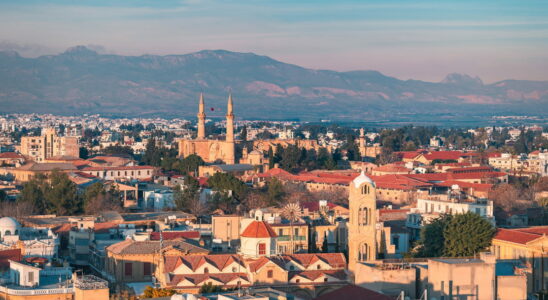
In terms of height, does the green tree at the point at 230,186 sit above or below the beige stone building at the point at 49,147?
below

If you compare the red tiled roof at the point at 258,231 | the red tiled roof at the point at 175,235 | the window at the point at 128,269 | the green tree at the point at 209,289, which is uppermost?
the red tiled roof at the point at 258,231

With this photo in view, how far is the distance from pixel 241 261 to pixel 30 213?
18.5 metres

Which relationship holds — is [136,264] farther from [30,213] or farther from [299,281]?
[30,213]

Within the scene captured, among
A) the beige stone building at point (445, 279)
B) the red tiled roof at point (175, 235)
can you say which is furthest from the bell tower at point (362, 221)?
the red tiled roof at point (175, 235)

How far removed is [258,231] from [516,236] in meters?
8.72

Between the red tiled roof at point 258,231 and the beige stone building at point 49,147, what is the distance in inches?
2044

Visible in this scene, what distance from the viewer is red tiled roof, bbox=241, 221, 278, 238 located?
31.5 meters

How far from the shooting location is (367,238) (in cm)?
3088

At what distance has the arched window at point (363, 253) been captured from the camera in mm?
30719

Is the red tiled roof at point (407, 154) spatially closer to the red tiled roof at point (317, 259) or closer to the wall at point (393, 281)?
the red tiled roof at point (317, 259)

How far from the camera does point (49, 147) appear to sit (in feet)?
280

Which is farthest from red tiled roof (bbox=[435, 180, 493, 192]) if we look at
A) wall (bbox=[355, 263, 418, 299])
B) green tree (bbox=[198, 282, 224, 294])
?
Answer: wall (bbox=[355, 263, 418, 299])

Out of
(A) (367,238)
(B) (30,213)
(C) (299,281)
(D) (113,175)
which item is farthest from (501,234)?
(D) (113,175)

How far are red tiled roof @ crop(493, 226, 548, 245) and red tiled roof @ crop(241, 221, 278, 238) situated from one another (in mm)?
7829
